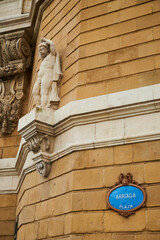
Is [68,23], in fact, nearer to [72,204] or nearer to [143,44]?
[143,44]

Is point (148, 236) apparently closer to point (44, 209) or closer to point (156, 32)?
point (44, 209)

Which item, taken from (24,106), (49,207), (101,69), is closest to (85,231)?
(49,207)

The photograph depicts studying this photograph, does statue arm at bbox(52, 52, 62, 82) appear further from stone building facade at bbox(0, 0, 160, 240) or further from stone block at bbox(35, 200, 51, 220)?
stone block at bbox(35, 200, 51, 220)

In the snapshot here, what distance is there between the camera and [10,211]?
32.7 feet

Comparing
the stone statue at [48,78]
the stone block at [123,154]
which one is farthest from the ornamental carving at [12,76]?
the stone block at [123,154]

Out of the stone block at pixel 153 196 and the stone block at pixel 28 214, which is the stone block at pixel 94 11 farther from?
the stone block at pixel 28 214

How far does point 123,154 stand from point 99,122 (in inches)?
32.6

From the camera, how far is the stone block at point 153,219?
5.28 metres

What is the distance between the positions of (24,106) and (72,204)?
5.68m

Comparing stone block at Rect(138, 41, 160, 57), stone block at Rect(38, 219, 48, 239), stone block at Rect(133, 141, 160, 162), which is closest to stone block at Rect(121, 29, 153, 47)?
stone block at Rect(138, 41, 160, 57)

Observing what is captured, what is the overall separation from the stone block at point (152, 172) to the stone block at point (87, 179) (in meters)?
0.84

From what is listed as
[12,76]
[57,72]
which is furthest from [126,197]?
[12,76]

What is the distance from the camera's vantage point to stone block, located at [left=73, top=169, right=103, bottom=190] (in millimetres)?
6066

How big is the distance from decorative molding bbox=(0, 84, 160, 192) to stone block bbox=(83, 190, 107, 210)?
0.87 meters
